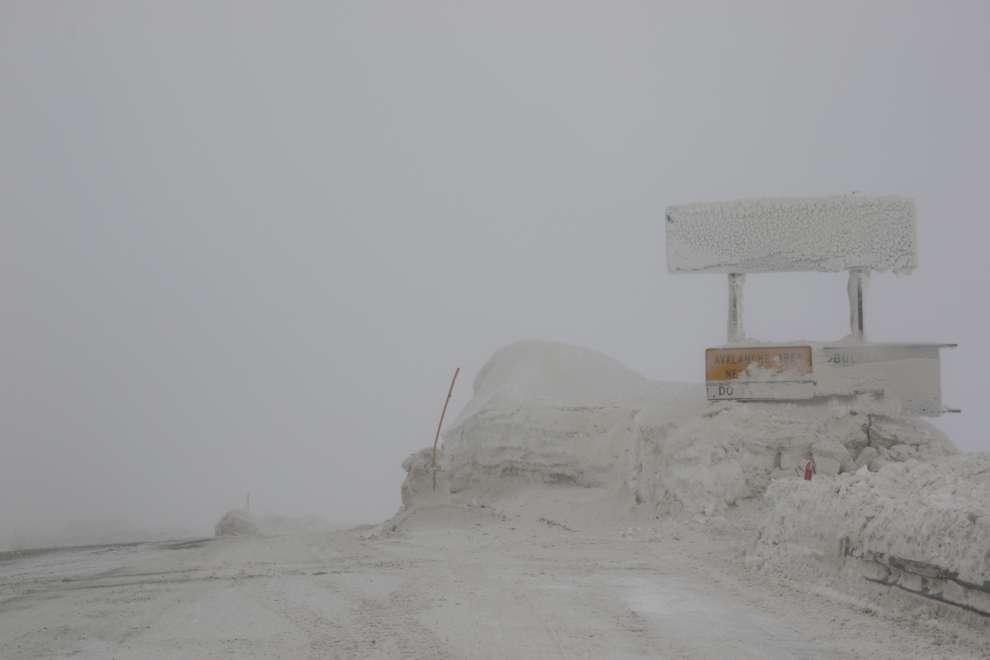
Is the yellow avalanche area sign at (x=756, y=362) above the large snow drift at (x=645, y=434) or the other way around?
above

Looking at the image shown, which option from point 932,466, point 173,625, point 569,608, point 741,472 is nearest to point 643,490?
point 741,472

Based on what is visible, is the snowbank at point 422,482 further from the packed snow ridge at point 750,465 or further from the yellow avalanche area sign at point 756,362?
the yellow avalanche area sign at point 756,362

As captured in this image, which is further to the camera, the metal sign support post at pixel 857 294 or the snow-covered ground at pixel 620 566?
the metal sign support post at pixel 857 294

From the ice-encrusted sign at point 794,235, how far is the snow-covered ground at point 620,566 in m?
2.10

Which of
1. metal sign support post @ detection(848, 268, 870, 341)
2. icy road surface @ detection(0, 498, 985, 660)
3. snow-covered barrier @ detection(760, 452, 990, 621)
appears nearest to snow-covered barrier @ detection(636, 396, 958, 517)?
icy road surface @ detection(0, 498, 985, 660)

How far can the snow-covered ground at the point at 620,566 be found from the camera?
441 cm

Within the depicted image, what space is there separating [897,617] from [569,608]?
A: 2.09m

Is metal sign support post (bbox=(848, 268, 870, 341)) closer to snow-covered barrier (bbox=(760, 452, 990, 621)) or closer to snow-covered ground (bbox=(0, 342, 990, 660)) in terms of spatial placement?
snow-covered ground (bbox=(0, 342, 990, 660))

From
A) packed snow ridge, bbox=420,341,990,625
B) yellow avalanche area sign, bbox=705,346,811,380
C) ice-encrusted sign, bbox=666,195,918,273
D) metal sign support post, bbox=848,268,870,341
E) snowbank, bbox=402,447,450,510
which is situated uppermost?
→ ice-encrusted sign, bbox=666,195,918,273

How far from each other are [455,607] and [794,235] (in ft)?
25.3

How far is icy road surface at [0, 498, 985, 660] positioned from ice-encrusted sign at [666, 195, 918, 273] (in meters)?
4.13

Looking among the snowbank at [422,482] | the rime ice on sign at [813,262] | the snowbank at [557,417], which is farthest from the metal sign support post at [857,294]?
the snowbank at [422,482]

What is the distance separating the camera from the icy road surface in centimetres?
432

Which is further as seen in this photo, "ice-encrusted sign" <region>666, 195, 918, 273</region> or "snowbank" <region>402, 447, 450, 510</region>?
"snowbank" <region>402, 447, 450, 510</region>
